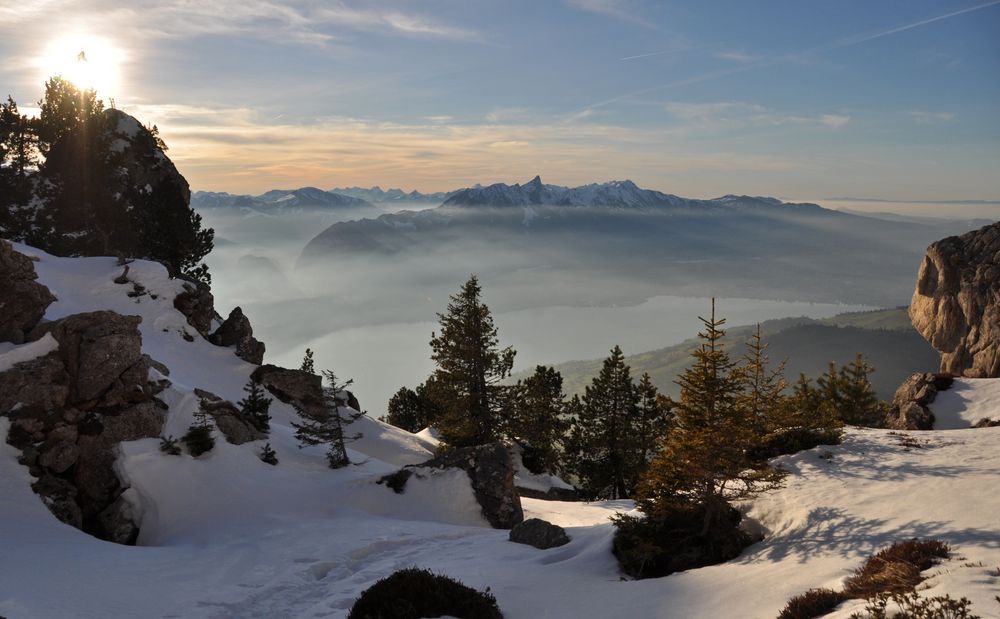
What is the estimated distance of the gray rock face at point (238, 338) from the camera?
40.4 metres

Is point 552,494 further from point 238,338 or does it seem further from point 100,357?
point 100,357

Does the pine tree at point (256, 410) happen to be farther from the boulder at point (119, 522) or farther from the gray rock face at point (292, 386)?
the gray rock face at point (292, 386)

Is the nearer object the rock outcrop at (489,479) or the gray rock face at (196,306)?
the rock outcrop at (489,479)

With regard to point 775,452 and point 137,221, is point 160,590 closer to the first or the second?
point 775,452

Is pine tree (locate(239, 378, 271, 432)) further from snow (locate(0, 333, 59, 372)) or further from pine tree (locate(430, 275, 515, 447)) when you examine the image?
pine tree (locate(430, 275, 515, 447))

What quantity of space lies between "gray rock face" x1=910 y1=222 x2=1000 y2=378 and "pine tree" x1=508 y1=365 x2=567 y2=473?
36.5 meters

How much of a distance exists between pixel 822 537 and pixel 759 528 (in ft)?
6.36

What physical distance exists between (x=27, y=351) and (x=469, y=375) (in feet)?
73.1

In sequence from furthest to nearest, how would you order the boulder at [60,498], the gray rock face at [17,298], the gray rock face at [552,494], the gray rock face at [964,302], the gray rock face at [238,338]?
1. the gray rock face at [964,302]
2. the gray rock face at [238,338]
3. the gray rock face at [552,494]
4. the gray rock face at [17,298]
5. the boulder at [60,498]

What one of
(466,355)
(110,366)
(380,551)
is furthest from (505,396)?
(110,366)

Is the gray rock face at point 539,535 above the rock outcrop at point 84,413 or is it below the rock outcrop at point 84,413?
below

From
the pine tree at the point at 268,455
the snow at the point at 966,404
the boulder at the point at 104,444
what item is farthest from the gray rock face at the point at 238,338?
the snow at the point at 966,404

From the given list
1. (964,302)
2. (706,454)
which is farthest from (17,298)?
(964,302)

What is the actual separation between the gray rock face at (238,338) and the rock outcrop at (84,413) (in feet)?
58.9
